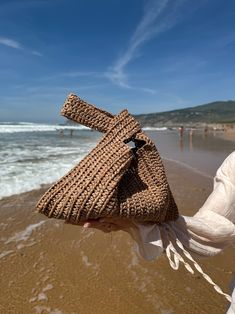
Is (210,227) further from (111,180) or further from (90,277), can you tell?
(90,277)

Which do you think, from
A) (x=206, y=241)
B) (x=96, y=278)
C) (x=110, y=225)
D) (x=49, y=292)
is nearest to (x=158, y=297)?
(x=96, y=278)

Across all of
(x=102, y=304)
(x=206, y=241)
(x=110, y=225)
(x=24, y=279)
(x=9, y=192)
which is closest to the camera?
(x=110, y=225)

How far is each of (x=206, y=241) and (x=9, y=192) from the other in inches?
292

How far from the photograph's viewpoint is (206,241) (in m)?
1.85

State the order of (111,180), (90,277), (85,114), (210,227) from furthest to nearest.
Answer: (90,277) < (210,227) < (85,114) < (111,180)

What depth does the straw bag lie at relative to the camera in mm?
1398

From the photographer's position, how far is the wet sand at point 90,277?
3674 millimetres

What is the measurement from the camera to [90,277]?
428 centimetres

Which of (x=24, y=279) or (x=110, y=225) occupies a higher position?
(x=110, y=225)

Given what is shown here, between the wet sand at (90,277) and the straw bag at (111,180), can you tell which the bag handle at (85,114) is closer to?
the straw bag at (111,180)

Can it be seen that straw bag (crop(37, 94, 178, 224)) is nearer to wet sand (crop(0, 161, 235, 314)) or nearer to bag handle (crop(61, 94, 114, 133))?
bag handle (crop(61, 94, 114, 133))

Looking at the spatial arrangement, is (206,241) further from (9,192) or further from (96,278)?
(9,192)

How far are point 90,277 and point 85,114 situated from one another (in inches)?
127

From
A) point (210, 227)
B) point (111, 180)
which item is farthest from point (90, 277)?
point (111, 180)
